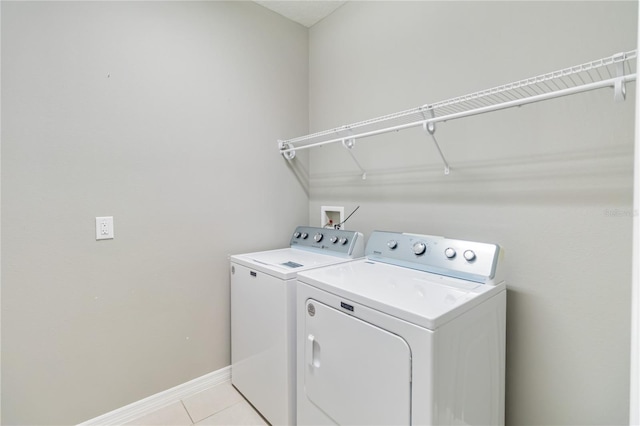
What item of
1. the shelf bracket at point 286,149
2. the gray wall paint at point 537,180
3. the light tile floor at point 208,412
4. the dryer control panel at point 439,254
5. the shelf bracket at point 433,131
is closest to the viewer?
the gray wall paint at point 537,180

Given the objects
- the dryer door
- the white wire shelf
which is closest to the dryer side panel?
the dryer door

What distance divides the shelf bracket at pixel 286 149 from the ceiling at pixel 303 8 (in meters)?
0.97

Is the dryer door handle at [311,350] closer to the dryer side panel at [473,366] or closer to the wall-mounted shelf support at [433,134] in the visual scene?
the dryer side panel at [473,366]

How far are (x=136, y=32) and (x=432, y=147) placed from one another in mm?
1772

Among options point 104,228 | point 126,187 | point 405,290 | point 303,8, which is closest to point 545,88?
point 405,290

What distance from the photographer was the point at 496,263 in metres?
1.22

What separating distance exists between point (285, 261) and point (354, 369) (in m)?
0.76

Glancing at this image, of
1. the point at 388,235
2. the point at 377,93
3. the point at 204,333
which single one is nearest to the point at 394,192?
the point at 388,235

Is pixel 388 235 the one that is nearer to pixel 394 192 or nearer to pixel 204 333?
pixel 394 192

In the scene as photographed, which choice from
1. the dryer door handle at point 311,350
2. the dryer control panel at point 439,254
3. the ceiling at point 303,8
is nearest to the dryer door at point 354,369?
the dryer door handle at point 311,350

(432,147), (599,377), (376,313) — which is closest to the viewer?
(376,313)

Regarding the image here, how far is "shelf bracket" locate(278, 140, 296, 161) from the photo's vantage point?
227cm

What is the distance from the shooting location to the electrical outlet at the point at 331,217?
219cm

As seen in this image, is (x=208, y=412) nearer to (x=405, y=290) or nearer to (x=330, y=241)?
(x=330, y=241)
